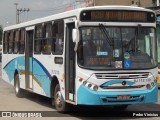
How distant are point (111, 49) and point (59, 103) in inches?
98.3

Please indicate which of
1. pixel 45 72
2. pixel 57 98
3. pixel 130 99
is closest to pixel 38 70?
pixel 45 72

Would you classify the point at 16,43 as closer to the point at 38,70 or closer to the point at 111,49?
the point at 38,70

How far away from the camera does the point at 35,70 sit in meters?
15.0

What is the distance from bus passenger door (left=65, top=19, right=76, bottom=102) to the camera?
11.5 meters

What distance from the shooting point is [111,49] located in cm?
1103

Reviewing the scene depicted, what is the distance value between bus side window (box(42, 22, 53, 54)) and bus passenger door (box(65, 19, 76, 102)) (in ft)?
4.78

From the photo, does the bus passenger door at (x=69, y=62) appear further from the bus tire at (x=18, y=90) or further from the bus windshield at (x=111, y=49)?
the bus tire at (x=18, y=90)

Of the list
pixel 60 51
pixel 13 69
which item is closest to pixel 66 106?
pixel 60 51

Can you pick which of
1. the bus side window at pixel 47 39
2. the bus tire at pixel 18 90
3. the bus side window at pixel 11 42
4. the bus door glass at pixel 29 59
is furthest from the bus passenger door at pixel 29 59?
the bus side window at pixel 11 42

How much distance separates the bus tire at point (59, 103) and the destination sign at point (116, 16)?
253cm

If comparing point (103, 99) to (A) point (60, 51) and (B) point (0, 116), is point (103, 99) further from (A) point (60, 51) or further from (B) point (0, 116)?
(B) point (0, 116)

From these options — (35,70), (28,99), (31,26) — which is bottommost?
(28,99)

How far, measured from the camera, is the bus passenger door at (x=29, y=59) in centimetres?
1570

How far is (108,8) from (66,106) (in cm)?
299
